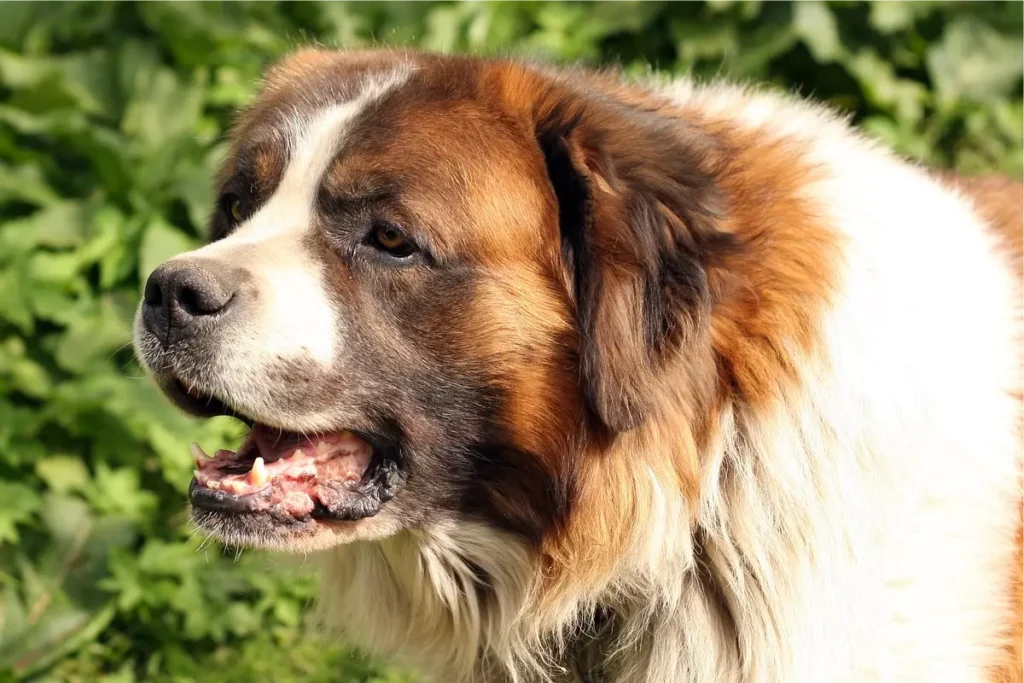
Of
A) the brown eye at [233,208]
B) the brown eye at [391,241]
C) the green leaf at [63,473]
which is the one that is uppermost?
the brown eye at [391,241]

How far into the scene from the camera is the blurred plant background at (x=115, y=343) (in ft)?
14.1

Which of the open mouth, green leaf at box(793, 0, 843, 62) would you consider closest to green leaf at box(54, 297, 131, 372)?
→ the open mouth

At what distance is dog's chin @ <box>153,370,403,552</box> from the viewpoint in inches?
111

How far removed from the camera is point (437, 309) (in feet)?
9.09

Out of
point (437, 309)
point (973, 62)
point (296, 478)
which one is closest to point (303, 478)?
point (296, 478)

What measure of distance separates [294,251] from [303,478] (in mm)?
524

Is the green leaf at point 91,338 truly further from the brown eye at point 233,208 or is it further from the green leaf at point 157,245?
the brown eye at point 233,208

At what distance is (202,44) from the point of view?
4.54 m

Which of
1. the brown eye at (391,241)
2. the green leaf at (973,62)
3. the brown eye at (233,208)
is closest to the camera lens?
the brown eye at (391,241)

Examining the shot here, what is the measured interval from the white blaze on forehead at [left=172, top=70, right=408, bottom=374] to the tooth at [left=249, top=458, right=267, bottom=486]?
292 mm

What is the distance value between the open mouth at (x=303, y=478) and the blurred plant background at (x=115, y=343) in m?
1.32

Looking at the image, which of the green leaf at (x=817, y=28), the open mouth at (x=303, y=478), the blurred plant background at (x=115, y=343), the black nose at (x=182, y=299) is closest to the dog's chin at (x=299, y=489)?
the open mouth at (x=303, y=478)

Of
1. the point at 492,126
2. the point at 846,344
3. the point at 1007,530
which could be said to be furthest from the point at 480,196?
the point at 1007,530

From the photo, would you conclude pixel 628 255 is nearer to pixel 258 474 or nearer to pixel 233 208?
pixel 258 474
